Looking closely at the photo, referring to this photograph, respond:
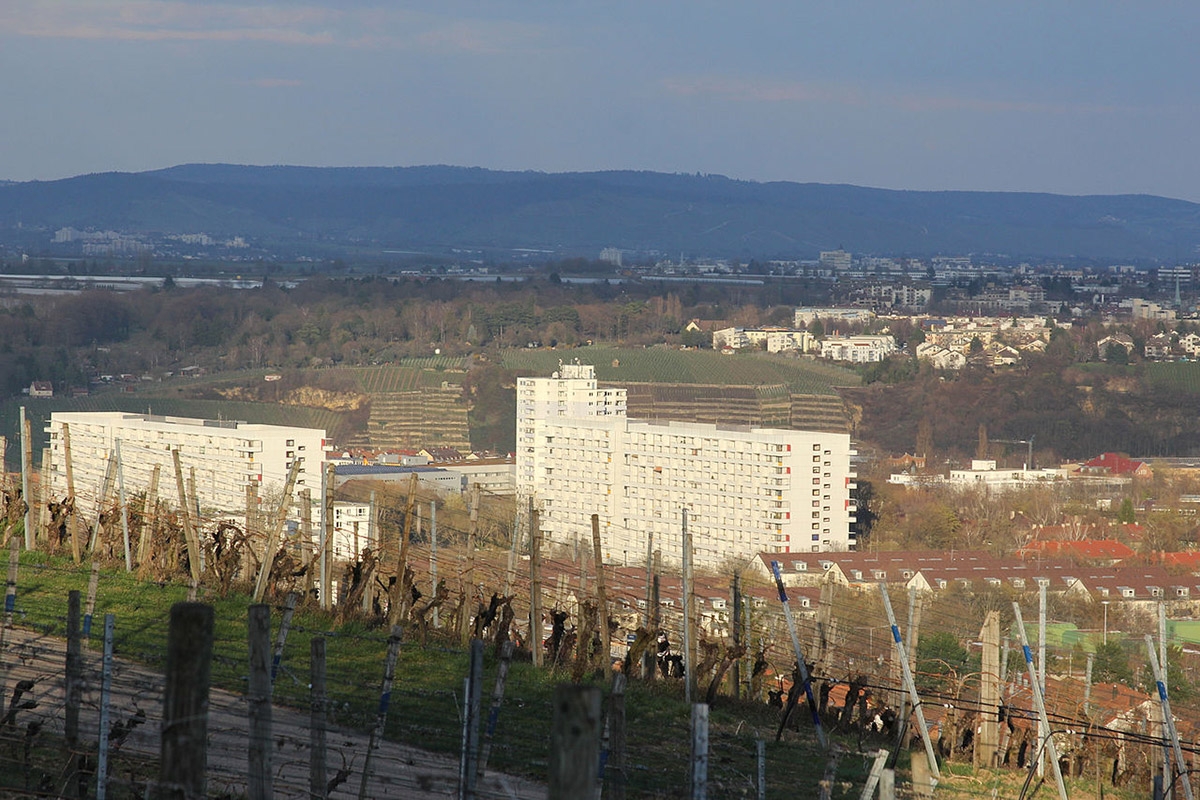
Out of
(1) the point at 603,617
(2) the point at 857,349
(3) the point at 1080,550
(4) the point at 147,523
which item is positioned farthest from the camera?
(2) the point at 857,349

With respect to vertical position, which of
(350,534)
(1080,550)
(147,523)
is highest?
(147,523)

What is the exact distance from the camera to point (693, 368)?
68625 millimetres

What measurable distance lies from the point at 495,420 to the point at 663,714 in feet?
174

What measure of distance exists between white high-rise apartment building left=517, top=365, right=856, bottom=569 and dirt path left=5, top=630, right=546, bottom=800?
26.8m

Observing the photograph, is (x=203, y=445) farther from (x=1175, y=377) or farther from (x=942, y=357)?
(x=942, y=357)

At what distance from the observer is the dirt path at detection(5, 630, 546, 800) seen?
5.35 meters

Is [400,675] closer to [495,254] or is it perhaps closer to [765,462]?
[765,462]

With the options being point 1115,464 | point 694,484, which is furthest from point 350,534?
point 1115,464

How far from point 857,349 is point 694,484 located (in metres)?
39.1

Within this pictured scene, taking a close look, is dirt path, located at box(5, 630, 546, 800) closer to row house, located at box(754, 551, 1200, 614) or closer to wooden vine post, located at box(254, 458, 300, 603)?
wooden vine post, located at box(254, 458, 300, 603)

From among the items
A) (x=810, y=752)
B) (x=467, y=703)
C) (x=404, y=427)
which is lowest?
(x=404, y=427)

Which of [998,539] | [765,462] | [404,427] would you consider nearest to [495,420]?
[404,427]

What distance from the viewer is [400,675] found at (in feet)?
Answer: 23.3

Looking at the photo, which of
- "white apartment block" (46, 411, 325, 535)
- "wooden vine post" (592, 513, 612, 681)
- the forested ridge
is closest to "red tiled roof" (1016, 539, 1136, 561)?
"white apartment block" (46, 411, 325, 535)
